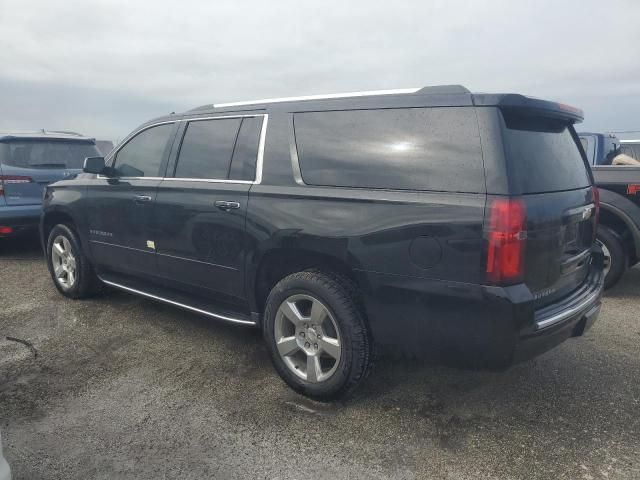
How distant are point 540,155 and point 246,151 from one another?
187cm

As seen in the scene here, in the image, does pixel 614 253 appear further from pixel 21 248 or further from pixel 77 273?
pixel 21 248

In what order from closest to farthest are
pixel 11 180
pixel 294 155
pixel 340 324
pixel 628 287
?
pixel 340 324
pixel 294 155
pixel 628 287
pixel 11 180

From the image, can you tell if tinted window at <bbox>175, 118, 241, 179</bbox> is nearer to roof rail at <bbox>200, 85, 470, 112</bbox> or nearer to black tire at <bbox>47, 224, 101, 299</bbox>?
roof rail at <bbox>200, 85, 470, 112</bbox>

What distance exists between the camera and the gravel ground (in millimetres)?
2529

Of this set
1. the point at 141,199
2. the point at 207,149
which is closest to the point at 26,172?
the point at 141,199

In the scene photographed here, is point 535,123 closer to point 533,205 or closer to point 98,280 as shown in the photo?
point 533,205

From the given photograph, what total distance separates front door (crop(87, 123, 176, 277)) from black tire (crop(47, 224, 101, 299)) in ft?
0.82

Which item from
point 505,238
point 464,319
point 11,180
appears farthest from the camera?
point 11,180

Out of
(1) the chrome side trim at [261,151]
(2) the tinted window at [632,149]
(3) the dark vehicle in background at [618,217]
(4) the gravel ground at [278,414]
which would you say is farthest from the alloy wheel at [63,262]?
(2) the tinted window at [632,149]

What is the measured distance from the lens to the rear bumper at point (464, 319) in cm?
245

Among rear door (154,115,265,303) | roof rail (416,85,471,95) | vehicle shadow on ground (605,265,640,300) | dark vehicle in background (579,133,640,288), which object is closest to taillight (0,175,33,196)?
rear door (154,115,265,303)

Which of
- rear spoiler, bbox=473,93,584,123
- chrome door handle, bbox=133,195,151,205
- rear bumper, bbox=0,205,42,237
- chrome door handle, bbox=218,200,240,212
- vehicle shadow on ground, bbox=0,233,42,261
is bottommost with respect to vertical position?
vehicle shadow on ground, bbox=0,233,42,261

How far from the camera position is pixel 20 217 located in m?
6.48

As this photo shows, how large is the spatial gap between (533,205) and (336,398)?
5.13 ft
